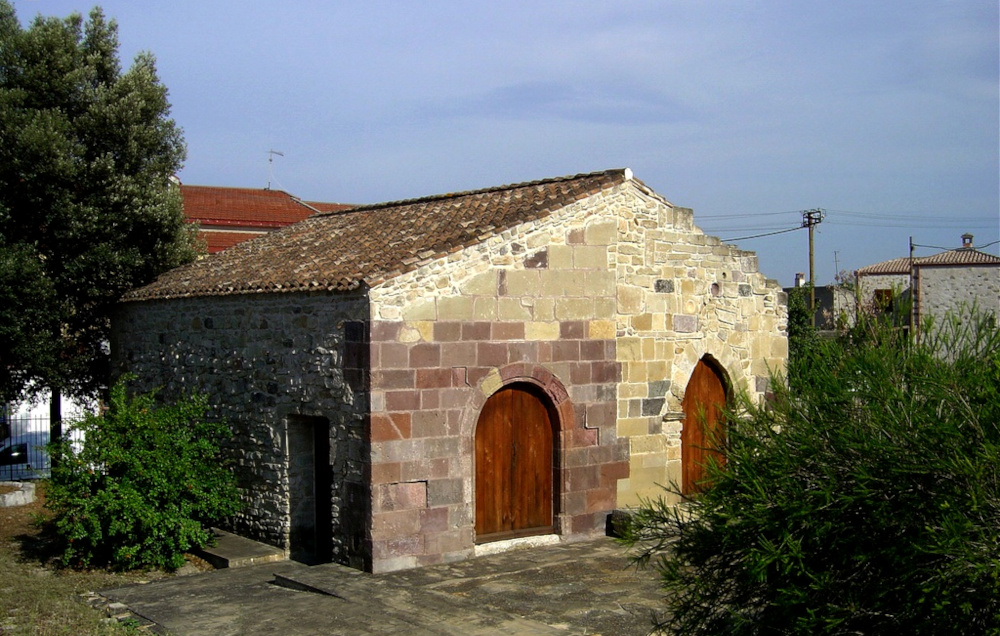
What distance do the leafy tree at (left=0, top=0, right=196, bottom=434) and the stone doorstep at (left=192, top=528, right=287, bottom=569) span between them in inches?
189

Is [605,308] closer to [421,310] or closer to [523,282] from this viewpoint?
[523,282]

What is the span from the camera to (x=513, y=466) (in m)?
11.3

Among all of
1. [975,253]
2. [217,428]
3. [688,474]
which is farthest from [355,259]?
[975,253]

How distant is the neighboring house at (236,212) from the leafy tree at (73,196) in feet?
20.8

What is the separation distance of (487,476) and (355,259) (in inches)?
114

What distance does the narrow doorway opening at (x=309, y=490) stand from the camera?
11.6 metres

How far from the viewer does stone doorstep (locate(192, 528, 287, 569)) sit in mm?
11250

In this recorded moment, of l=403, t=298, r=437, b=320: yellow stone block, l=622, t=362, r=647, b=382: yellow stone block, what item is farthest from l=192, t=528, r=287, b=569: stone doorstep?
l=622, t=362, r=647, b=382: yellow stone block

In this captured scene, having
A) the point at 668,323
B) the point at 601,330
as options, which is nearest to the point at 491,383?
the point at 601,330

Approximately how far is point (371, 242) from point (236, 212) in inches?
559

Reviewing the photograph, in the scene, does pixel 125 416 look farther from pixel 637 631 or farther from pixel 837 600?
pixel 837 600

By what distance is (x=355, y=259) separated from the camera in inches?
449

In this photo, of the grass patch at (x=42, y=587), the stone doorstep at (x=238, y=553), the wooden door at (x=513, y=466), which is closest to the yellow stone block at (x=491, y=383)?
the wooden door at (x=513, y=466)

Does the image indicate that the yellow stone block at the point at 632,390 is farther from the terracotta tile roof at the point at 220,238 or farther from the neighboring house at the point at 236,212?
the terracotta tile roof at the point at 220,238
